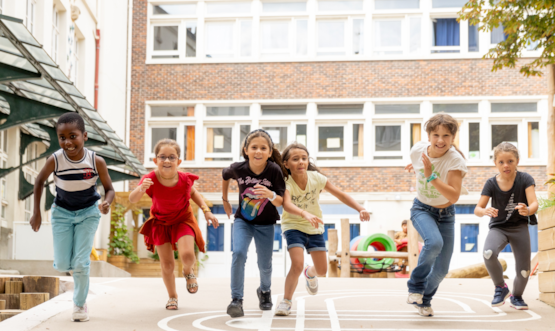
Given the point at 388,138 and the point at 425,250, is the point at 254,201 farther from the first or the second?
the point at 388,138

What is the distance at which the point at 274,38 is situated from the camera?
25641 millimetres

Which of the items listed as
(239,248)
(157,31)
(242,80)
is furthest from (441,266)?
(157,31)

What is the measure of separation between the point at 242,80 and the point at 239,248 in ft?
63.7

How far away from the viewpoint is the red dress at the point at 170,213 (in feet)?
21.2

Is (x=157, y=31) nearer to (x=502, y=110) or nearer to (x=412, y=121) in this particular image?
(x=412, y=121)

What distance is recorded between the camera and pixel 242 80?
25.2 metres

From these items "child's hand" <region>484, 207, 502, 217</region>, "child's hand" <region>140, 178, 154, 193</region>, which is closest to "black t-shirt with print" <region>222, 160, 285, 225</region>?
"child's hand" <region>140, 178, 154, 193</region>

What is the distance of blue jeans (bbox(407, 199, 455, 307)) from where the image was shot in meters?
5.95

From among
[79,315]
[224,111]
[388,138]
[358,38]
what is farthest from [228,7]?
[79,315]

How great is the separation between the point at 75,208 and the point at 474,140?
814 inches

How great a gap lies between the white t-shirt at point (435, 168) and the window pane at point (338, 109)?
19.0m

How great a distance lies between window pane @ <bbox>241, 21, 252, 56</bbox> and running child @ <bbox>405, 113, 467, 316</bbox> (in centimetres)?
2000

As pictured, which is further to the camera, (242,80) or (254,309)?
(242,80)

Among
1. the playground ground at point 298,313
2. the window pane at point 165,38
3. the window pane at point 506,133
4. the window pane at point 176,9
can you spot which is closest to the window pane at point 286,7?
the window pane at point 176,9
